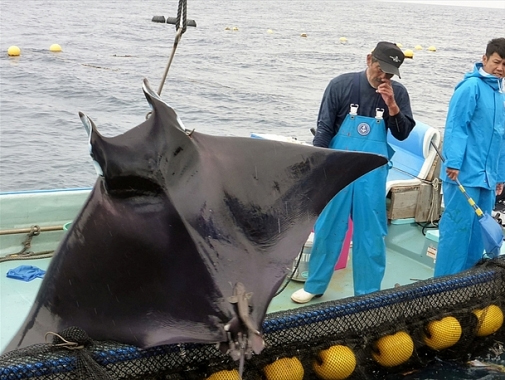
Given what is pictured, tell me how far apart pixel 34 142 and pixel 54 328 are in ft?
38.3

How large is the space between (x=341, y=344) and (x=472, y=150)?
6.37 feet

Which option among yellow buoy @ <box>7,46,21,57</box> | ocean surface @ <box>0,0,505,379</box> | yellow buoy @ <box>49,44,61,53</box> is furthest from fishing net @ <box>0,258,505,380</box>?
yellow buoy @ <box>49,44,61,53</box>

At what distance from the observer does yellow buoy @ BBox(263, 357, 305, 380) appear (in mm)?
2775

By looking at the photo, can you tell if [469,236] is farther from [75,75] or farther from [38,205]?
[75,75]

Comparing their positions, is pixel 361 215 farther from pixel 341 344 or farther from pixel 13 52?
pixel 13 52

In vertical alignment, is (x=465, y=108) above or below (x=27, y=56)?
above

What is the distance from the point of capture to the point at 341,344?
3.03 m

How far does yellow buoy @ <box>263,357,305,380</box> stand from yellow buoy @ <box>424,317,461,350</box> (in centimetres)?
98

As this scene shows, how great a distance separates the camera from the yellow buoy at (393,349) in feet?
10.5

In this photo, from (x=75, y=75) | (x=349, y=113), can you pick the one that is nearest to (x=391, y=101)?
(x=349, y=113)

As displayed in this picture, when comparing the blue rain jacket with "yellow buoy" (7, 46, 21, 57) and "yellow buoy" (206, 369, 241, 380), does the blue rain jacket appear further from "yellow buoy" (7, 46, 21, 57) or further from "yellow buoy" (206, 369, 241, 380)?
"yellow buoy" (7, 46, 21, 57)

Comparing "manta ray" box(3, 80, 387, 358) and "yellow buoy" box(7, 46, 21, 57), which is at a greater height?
"manta ray" box(3, 80, 387, 358)

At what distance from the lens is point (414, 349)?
3.37 meters

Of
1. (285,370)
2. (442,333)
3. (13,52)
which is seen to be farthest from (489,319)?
(13,52)
